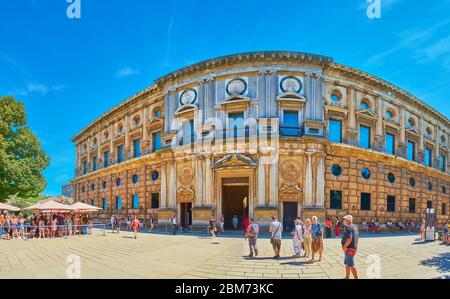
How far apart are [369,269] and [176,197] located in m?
18.2

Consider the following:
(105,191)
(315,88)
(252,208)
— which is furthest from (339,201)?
(105,191)

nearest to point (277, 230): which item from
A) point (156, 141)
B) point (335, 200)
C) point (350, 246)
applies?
point (350, 246)

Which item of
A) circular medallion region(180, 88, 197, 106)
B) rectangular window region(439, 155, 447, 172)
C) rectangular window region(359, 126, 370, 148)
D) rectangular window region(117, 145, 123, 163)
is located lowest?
rectangular window region(439, 155, 447, 172)

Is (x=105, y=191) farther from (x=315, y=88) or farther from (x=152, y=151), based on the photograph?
(x=315, y=88)

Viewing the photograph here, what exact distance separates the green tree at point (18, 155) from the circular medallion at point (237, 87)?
20.9 meters

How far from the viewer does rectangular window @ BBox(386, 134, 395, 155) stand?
27797 millimetres

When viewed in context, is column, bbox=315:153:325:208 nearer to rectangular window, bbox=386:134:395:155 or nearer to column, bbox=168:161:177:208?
rectangular window, bbox=386:134:395:155

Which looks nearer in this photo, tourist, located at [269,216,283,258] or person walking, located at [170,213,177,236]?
tourist, located at [269,216,283,258]

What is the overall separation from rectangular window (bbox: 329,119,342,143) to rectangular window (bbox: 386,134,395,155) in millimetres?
6535

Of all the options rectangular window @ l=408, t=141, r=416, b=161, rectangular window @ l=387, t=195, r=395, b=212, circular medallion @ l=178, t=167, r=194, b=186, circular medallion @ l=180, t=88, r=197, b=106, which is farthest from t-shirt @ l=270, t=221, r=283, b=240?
rectangular window @ l=408, t=141, r=416, b=161

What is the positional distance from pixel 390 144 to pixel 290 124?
11.7 meters

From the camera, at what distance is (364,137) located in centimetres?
2594

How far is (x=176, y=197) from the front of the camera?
1008 inches

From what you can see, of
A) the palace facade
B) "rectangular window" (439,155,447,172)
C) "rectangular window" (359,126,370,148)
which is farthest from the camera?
"rectangular window" (439,155,447,172)
